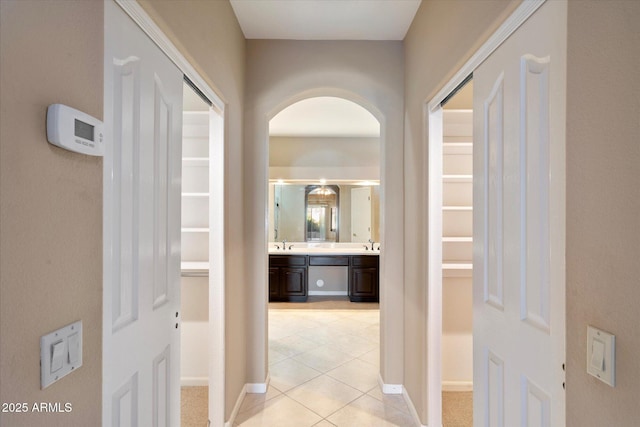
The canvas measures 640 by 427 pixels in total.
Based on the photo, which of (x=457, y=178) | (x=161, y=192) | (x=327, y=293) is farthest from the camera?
(x=327, y=293)

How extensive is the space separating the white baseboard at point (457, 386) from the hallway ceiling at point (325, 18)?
113 inches

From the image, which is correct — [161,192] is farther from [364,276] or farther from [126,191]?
[364,276]

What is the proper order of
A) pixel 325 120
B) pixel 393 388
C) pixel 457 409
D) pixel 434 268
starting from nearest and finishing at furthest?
1. pixel 434 268
2. pixel 457 409
3. pixel 393 388
4. pixel 325 120

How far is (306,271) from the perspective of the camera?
5.16 m

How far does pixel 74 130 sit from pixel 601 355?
4.36ft

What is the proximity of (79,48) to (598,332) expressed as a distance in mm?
1436

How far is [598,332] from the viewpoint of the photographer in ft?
2.36

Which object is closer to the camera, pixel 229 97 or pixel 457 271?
pixel 229 97

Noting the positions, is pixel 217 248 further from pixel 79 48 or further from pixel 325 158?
pixel 325 158

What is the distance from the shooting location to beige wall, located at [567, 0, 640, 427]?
65 centimetres

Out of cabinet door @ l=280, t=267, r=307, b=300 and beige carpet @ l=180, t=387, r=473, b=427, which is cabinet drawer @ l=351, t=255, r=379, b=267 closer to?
cabinet door @ l=280, t=267, r=307, b=300

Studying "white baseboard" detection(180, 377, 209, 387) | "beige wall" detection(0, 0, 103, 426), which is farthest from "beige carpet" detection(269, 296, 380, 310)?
"beige wall" detection(0, 0, 103, 426)

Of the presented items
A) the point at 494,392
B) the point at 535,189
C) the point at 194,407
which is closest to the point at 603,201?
the point at 535,189

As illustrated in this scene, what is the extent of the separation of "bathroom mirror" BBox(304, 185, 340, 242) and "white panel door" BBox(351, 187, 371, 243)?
11.7 inches
